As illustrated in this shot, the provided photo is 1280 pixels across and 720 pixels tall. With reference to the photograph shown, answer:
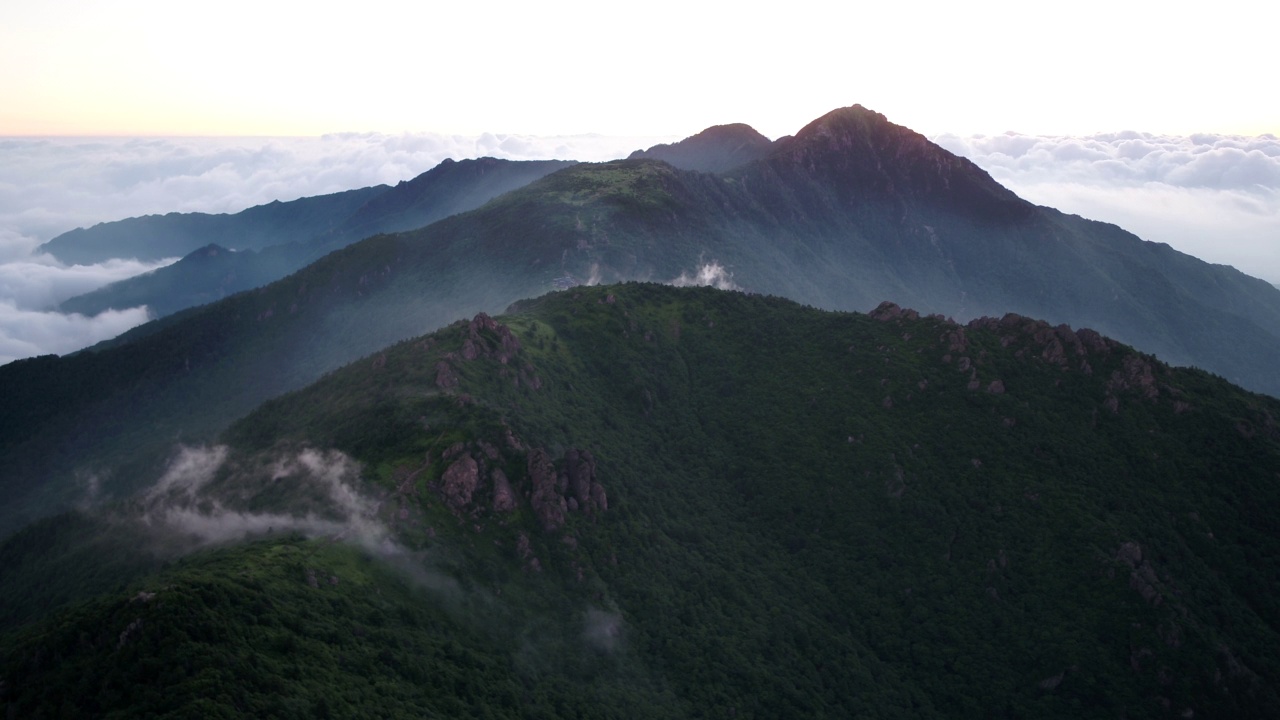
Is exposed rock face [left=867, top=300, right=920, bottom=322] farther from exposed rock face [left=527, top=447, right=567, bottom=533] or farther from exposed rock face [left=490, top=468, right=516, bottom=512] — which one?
exposed rock face [left=490, top=468, right=516, bottom=512]

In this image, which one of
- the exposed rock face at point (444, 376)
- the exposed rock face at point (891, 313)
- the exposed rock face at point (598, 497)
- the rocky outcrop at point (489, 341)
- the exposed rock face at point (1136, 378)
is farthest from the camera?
the exposed rock face at point (891, 313)

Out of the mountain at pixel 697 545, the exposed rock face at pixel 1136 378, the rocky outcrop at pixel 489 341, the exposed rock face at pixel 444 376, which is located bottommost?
the mountain at pixel 697 545

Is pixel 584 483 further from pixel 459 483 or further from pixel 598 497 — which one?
pixel 459 483

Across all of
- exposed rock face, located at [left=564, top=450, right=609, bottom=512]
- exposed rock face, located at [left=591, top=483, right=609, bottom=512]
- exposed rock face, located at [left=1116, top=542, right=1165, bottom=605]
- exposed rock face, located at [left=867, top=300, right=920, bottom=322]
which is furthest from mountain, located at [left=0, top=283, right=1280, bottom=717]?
exposed rock face, located at [left=867, top=300, right=920, bottom=322]

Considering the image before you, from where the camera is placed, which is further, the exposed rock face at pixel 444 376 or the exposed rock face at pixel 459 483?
the exposed rock face at pixel 444 376

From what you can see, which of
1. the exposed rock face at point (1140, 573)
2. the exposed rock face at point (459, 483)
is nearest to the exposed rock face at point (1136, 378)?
the exposed rock face at point (1140, 573)

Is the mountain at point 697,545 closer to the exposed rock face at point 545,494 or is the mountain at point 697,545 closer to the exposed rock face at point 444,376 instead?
the exposed rock face at point 545,494
